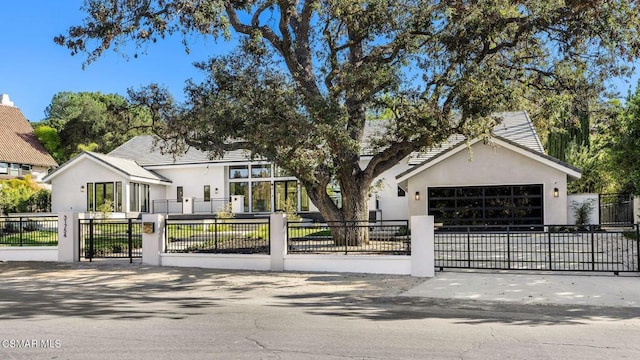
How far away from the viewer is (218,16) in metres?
13.1

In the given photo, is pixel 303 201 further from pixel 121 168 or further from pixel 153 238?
pixel 153 238

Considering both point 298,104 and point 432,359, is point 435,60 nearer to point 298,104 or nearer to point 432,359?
point 298,104

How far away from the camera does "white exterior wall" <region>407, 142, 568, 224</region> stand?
2142 cm

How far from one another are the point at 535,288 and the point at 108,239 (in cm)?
1203

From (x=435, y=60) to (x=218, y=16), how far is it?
19.8 feet

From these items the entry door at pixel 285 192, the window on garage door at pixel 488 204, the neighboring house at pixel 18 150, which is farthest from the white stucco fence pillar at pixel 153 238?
the neighboring house at pixel 18 150

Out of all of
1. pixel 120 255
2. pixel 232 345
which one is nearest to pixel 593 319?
pixel 232 345

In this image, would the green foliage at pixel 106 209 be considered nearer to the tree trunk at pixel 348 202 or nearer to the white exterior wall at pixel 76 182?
the white exterior wall at pixel 76 182

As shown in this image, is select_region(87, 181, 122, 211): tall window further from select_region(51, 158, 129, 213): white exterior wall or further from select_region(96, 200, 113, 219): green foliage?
select_region(96, 200, 113, 219): green foliage

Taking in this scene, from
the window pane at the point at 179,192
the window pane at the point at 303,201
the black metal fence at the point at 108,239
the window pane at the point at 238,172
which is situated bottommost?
the black metal fence at the point at 108,239

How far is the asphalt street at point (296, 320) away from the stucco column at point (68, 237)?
3.15m

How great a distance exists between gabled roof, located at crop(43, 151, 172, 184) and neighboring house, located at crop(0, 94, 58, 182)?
12.6 meters

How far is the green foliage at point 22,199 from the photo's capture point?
32.7 metres

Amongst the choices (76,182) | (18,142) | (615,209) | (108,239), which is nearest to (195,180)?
(76,182)
